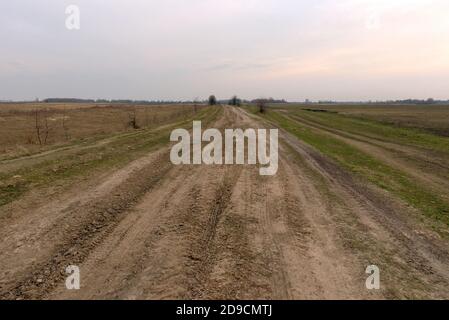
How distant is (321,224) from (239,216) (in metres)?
1.63

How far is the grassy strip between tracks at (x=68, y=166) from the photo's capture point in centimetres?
805

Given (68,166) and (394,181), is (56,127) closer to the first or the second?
(68,166)

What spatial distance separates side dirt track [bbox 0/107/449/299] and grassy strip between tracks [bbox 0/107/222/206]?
1.32 metres

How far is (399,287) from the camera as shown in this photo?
163 inches

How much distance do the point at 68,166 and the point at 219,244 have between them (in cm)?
733

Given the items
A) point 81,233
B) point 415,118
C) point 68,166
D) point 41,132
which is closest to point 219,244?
point 81,233

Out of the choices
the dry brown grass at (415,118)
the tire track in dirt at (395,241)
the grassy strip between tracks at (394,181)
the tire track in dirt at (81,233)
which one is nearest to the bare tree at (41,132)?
the tire track in dirt at (81,233)

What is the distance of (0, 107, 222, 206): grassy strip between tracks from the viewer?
8.05 m

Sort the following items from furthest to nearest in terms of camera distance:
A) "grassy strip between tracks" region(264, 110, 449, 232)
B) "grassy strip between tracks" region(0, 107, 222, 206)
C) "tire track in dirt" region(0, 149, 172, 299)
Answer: "grassy strip between tracks" region(0, 107, 222, 206) < "grassy strip between tracks" region(264, 110, 449, 232) < "tire track in dirt" region(0, 149, 172, 299)

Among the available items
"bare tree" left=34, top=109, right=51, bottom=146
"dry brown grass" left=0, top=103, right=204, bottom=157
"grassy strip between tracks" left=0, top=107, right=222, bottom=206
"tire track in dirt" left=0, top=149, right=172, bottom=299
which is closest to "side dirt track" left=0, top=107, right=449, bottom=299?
"tire track in dirt" left=0, top=149, right=172, bottom=299

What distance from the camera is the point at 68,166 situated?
10328 mm

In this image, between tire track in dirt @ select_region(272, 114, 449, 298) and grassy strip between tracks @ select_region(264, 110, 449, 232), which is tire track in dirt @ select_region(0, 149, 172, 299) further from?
grassy strip between tracks @ select_region(264, 110, 449, 232)
